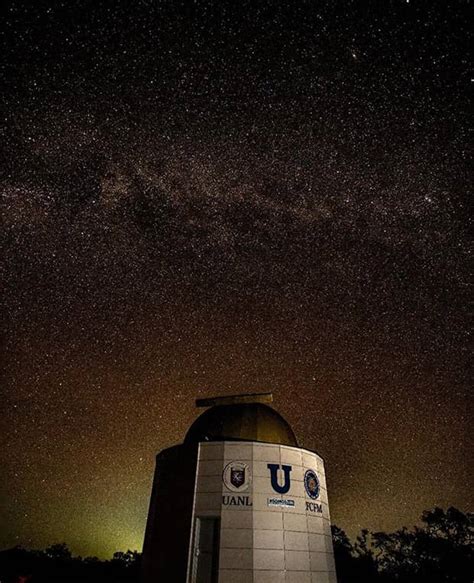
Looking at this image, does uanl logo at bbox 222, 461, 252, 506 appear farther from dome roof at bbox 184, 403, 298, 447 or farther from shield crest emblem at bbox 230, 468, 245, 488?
dome roof at bbox 184, 403, 298, 447

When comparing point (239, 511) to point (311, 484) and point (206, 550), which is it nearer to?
point (206, 550)

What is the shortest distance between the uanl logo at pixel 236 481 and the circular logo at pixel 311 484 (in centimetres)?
345

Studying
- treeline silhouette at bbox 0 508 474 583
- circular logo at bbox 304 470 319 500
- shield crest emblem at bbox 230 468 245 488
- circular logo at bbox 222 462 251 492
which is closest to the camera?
circular logo at bbox 222 462 251 492

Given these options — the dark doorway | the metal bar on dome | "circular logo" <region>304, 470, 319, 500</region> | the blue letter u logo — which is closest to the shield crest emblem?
the blue letter u logo

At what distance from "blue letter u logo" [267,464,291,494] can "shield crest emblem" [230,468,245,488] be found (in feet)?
4.77

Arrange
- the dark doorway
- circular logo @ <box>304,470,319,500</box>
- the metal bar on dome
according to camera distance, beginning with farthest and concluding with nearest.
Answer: the metal bar on dome < circular logo @ <box>304,470,319,500</box> < the dark doorway

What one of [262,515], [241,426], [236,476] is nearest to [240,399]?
[241,426]

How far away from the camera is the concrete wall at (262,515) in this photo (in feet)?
70.1

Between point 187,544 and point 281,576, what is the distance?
467cm

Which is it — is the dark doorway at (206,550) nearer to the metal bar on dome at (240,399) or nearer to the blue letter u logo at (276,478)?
the blue letter u logo at (276,478)

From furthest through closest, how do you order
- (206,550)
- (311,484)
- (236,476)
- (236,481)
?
(311,484) → (236,476) → (236,481) → (206,550)

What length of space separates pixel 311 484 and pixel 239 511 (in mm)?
4668

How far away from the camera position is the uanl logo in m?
22.5

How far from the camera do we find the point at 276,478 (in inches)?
925
